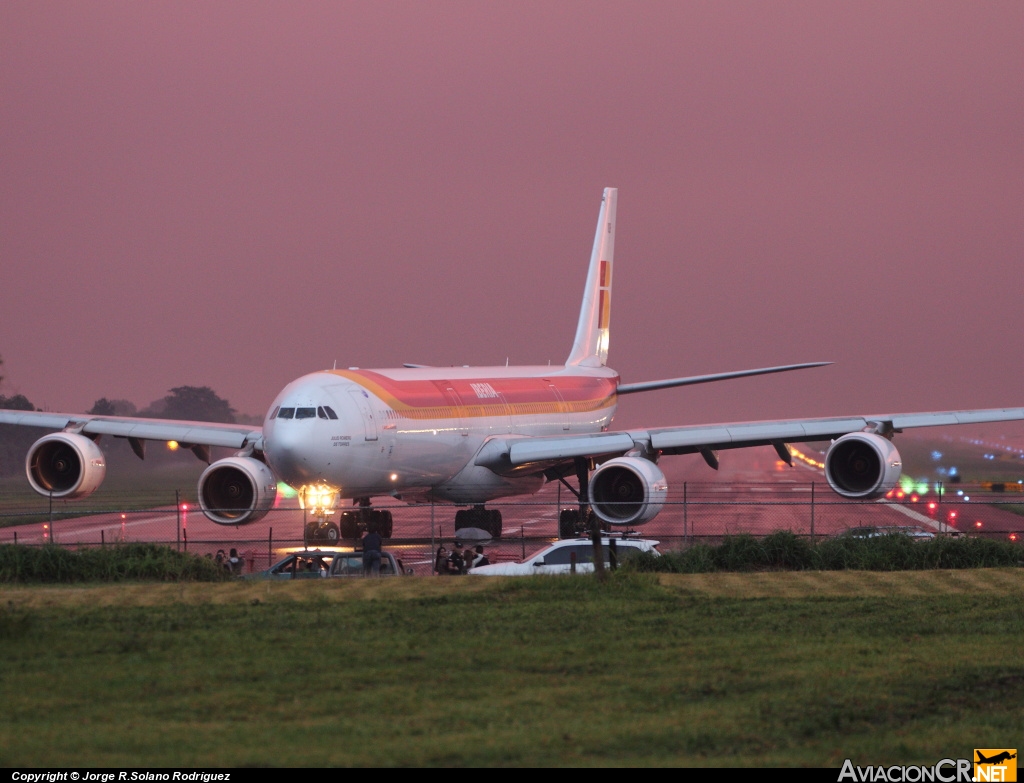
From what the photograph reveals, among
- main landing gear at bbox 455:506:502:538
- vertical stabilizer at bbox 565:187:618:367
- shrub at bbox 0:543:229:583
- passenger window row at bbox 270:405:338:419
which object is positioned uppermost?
vertical stabilizer at bbox 565:187:618:367

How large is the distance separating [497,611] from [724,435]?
18871 mm

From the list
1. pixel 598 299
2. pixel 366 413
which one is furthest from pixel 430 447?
pixel 598 299

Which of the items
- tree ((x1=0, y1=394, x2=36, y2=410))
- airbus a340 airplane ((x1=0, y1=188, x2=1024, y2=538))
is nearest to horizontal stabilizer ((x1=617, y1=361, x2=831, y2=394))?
airbus a340 airplane ((x1=0, y1=188, x2=1024, y2=538))

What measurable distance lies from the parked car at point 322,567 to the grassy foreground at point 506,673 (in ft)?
10.9

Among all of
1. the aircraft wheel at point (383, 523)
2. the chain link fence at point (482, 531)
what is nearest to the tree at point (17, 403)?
the chain link fence at point (482, 531)

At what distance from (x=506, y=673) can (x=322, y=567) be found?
430 inches

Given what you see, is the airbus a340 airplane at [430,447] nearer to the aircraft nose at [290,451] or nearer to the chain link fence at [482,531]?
the aircraft nose at [290,451]

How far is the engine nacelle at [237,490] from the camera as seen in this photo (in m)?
32.6

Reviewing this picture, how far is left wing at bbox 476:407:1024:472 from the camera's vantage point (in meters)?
35.9

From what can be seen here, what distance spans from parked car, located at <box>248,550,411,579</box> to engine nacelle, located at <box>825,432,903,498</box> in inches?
520

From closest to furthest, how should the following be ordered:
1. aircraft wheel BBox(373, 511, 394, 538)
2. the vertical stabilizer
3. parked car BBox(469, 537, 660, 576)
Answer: parked car BBox(469, 537, 660, 576)
aircraft wheel BBox(373, 511, 394, 538)
the vertical stabilizer

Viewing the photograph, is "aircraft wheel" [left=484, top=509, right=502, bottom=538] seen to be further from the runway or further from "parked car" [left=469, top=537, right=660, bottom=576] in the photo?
"parked car" [left=469, top=537, right=660, bottom=576]

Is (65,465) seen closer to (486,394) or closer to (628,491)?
(486,394)

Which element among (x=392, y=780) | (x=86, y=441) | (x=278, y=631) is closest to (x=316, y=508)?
(x=86, y=441)
